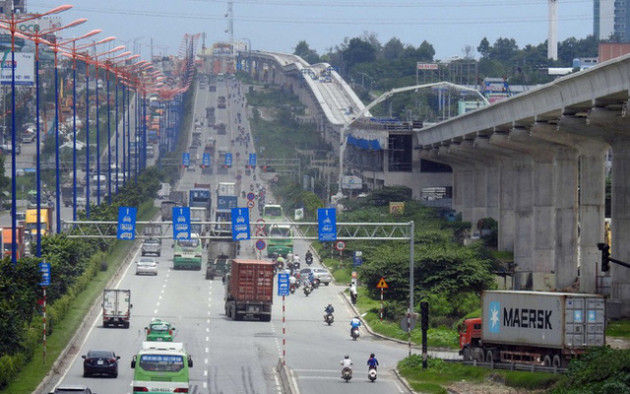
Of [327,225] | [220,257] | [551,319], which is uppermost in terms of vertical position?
[327,225]

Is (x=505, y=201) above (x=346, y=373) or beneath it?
above

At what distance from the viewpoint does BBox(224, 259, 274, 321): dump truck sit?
8025 centimetres

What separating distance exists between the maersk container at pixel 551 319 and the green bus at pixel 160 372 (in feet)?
45.7

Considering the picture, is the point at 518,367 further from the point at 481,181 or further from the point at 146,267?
the point at 481,181

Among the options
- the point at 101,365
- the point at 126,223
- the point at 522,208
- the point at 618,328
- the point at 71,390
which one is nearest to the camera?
the point at 71,390

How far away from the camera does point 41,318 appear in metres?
67.9

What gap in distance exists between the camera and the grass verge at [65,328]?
54219 mm

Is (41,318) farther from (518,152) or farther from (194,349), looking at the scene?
(518,152)

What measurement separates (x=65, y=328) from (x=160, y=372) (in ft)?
80.7

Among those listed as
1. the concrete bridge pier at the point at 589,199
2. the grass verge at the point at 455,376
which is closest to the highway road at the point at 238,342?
the grass verge at the point at 455,376

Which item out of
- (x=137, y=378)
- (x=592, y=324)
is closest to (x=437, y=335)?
(x=592, y=324)

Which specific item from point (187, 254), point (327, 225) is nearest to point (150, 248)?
point (187, 254)

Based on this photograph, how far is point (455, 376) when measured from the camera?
57250 millimetres

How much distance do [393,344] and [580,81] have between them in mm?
16230
